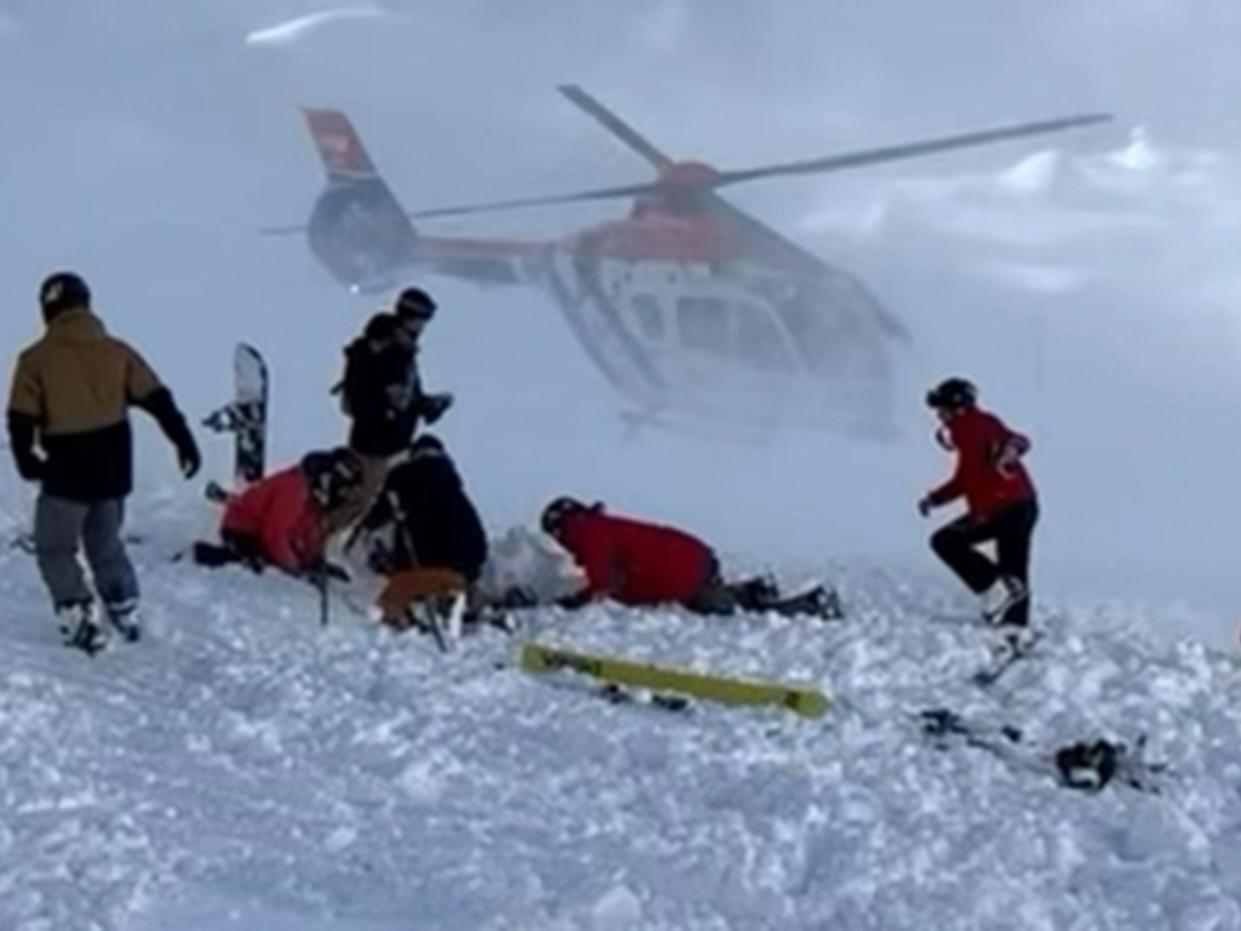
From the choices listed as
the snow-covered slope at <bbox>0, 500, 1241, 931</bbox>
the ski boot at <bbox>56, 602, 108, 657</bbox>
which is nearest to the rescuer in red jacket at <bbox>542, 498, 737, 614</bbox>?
the snow-covered slope at <bbox>0, 500, 1241, 931</bbox>

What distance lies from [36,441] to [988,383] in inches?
619

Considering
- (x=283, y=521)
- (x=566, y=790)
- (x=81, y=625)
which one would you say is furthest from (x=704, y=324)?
(x=566, y=790)

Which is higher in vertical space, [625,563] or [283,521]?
[283,521]

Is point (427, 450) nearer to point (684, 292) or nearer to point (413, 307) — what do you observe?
point (413, 307)

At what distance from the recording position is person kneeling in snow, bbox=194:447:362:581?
984cm

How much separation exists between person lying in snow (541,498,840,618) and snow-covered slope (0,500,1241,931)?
33 cm

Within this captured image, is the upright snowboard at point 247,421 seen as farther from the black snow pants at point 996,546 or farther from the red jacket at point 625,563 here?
the black snow pants at point 996,546

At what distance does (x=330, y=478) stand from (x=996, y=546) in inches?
102

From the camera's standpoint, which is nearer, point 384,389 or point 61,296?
point 61,296

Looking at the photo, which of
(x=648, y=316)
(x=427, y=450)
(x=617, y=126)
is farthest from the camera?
(x=617, y=126)

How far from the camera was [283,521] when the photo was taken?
396 inches

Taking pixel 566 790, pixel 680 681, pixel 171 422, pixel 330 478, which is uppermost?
pixel 171 422

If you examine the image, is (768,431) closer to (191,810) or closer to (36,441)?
(36,441)

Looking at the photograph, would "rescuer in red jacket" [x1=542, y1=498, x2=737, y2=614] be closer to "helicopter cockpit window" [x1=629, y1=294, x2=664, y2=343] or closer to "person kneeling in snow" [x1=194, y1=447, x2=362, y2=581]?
"person kneeling in snow" [x1=194, y1=447, x2=362, y2=581]
